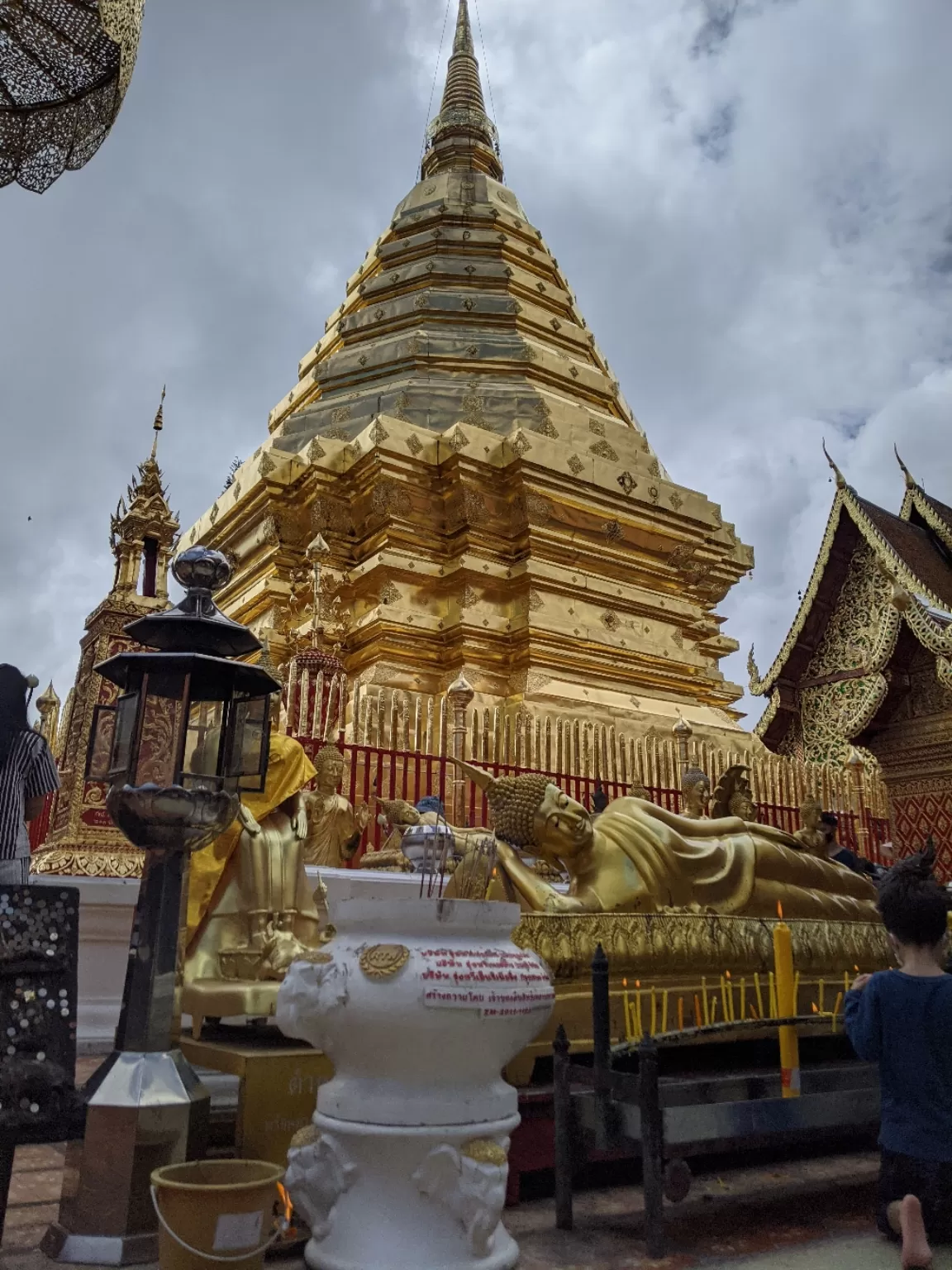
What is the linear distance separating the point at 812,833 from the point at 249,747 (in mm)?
2762

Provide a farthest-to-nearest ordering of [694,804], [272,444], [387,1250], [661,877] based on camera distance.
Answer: [272,444], [694,804], [661,877], [387,1250]

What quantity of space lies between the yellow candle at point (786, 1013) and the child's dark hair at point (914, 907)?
0.30 m

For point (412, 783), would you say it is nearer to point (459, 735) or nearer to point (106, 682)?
point (459, 735)

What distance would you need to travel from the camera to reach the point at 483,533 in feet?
30.8

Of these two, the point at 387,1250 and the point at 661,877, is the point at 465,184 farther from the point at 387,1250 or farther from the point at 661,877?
the point at 387,1250

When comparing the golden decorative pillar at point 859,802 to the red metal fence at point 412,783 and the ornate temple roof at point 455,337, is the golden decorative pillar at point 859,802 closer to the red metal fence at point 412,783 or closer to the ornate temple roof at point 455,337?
the red metal fence at point 412,783

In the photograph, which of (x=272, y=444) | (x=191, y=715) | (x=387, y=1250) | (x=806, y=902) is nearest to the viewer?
(x=387, y=1250)

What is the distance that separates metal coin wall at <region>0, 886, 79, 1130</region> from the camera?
2.02 meters

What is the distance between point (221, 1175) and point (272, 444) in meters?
9.46

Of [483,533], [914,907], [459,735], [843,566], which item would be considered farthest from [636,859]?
[843,566]

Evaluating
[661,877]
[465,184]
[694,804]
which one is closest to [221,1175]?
[661,877]

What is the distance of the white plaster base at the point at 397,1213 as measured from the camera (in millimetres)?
1797

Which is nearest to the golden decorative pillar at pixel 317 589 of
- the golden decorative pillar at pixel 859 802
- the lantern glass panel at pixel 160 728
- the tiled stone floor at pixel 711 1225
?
the lantern glass panel at pixel 160 728

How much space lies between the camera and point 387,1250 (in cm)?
179
